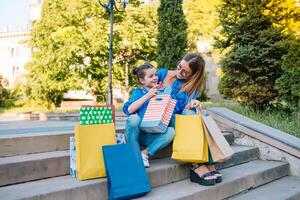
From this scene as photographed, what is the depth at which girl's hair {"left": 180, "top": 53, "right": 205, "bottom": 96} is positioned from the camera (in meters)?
3.61

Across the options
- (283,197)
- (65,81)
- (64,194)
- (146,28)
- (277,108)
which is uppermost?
(146,28)

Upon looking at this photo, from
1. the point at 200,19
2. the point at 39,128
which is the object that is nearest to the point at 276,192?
the point at 39,128

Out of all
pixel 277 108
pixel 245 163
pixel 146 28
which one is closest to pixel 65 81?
pixel 146 28

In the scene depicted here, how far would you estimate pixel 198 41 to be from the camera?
2311 cm

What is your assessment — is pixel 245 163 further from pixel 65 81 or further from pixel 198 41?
pixel 198 41

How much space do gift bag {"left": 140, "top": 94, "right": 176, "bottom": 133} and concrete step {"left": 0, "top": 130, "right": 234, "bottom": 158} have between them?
0.74m

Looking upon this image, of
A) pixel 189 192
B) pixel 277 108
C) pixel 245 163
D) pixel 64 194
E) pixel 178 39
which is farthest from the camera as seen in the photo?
pixel 178 39

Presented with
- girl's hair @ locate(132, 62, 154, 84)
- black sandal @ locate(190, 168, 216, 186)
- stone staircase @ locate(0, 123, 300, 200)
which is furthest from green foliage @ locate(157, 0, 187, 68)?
black sandal @ locate(190, 168, 216, 186)

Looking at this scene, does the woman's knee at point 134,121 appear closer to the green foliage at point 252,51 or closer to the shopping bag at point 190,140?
the shopping bag at point 190,140

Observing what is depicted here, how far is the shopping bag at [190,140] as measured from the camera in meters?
3.18

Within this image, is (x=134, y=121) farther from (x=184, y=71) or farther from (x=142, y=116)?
(x=184, y=71)

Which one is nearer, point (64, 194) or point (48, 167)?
point (64, 194)

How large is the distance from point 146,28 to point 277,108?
11.6 meters

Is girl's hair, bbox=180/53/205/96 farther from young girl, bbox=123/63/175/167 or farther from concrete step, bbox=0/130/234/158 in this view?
concrete step, bbox=0/130/234/158
